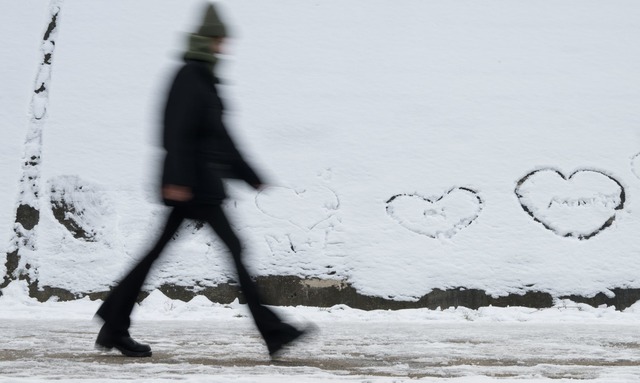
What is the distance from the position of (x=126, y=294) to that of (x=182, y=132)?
2.81ft

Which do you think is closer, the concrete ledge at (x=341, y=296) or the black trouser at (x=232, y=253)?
the black trouser at (x=232, y=253)

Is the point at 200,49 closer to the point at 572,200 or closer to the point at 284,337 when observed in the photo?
the point at 284,337

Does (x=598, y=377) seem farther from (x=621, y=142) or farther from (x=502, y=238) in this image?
(x=621, y=142)

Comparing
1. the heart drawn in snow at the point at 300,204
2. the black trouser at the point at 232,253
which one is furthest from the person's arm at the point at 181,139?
the heart drawn in snow at the point at 300,204

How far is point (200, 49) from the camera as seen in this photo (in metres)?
4.70

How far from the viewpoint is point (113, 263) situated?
8.47 m

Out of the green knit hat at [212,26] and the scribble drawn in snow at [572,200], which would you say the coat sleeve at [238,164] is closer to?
the green knit hat at [212,26]

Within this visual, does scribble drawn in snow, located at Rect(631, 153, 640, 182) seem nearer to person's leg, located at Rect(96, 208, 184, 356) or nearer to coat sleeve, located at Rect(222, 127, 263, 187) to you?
coat sleeve, located at Rect(222, 127, 263, 187)

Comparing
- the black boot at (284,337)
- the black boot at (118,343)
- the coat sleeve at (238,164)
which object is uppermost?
the coat sleeve at (238,164)

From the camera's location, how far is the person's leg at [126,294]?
4656 millimetres

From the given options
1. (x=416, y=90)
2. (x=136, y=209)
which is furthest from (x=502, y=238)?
(x=136, y=209)

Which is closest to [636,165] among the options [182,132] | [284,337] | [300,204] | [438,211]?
[438,211]

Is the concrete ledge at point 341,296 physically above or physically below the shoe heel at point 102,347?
above

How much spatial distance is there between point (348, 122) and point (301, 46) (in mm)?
1912
